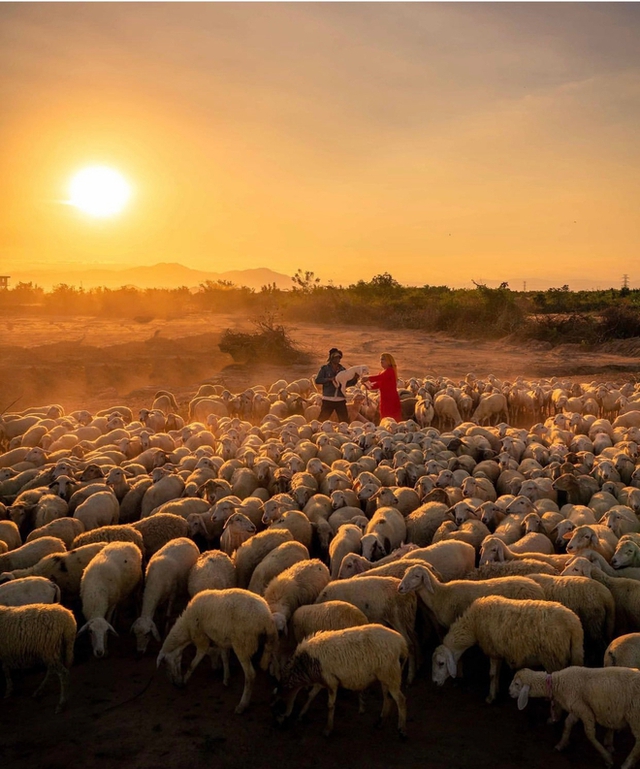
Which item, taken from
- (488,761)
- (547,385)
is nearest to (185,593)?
(488,761)

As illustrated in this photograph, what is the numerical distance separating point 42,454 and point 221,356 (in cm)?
1306

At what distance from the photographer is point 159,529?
7.91m

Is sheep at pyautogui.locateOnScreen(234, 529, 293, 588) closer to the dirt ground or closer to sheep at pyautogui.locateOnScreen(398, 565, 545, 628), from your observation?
the dirt ground

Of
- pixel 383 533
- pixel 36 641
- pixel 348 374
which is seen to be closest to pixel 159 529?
pixel 36 641

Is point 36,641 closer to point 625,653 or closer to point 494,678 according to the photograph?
point 494,678

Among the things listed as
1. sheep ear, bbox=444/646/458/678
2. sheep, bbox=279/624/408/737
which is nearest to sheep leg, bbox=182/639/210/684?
sheep, bbox=279/624/408/737

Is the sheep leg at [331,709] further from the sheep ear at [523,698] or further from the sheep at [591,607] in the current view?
the sheep at [591,607]

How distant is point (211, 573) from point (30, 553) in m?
2.06

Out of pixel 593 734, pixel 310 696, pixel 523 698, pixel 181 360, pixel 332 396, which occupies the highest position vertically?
pixel 181 360

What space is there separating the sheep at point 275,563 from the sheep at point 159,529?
1.38 m

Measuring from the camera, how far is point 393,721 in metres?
5.33

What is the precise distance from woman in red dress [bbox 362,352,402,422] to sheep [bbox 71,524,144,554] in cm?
691

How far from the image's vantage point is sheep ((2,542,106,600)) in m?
6.77

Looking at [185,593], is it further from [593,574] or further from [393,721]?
[593,574]
